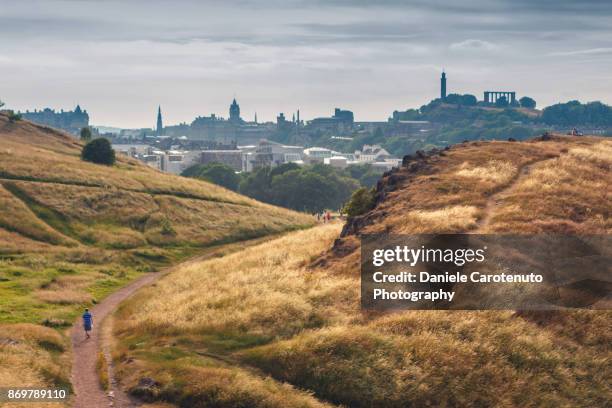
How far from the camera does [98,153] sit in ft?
335

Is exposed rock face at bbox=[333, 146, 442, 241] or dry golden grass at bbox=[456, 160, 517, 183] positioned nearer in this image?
exposed rock face at bbox=[333, 146, 442, 241]

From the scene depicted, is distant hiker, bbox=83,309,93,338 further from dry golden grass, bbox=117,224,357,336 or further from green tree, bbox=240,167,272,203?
green tree, bbox=240,167,272,203

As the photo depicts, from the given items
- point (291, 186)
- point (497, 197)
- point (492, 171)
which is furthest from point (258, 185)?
point (497, 197)

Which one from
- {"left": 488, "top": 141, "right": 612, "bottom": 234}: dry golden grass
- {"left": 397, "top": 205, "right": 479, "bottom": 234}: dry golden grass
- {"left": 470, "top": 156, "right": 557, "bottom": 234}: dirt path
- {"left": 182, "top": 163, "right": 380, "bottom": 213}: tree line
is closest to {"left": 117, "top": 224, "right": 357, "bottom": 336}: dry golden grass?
{"left": 397, "top": 205, "right": 479, "bottom": 234}: dry golden grass

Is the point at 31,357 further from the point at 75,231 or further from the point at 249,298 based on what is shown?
the point at 75,231

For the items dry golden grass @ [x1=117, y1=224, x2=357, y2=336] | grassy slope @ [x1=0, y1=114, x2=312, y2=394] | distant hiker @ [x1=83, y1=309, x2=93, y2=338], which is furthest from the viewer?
distant hiker @ [x1=83, y1=309, x2=93, y2=338]

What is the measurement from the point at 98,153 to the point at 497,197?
219 ft

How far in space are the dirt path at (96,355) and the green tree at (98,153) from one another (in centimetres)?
4942

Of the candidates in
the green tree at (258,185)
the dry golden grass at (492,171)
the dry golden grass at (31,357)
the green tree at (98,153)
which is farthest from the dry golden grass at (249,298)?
the green tree at (258,185)

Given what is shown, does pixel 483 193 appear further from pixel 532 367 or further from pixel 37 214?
pixel 37 214

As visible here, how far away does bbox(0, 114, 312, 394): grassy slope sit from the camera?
36406 mm

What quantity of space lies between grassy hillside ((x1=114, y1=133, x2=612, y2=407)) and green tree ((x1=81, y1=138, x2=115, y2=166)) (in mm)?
56513

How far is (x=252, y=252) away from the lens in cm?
5703

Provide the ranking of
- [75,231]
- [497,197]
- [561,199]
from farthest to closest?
[75,231]
[497,197]
[561,199]
